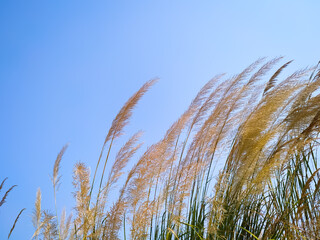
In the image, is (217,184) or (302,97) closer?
(217,184)

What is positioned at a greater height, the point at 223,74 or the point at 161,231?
the point at 223,74

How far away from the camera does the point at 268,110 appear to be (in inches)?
122

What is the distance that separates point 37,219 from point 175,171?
4.51ft

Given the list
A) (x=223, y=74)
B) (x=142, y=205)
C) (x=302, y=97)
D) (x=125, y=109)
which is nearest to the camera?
(x=142, y=205)

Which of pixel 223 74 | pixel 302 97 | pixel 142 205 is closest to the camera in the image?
pixel 142 205

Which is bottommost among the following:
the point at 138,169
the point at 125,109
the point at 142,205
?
the point at 142,205

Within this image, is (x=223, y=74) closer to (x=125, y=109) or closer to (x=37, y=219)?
(x=125, y=109)

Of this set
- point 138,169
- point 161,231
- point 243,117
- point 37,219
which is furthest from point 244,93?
point 37,219

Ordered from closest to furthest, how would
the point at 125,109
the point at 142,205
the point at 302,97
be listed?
the point at 142,205, the point at 302,97, the point at 125,109

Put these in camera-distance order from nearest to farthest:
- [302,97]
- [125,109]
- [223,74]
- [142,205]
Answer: [142,205] < [302,97] < [125,109] < [223,74]

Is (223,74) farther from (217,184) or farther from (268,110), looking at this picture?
(217,184)

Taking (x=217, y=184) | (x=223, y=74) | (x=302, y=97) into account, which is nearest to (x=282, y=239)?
(x=217, y=184)

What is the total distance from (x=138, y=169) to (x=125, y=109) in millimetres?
654

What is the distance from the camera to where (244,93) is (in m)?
3.55
